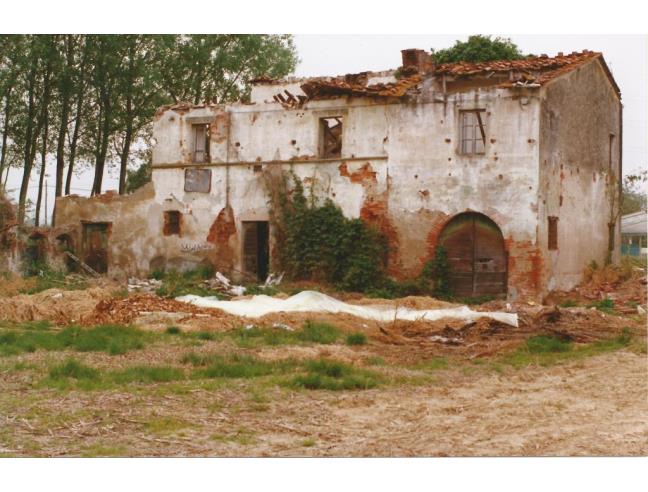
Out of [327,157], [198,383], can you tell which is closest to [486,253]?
[327,157]

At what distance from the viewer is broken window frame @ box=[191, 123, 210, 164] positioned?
93.9ft

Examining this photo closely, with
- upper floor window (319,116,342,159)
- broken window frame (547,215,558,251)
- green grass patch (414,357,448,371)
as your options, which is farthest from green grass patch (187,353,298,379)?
upper floor window (319,116,342,159)

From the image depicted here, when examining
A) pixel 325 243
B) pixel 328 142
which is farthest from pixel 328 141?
pixel 325 243

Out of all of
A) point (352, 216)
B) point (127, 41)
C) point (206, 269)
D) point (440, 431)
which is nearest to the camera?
point (440, 431)

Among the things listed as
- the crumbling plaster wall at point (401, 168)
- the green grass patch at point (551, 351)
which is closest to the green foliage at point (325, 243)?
the crumbling plaster wall at point (401, 168)

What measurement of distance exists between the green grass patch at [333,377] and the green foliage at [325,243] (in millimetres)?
11963

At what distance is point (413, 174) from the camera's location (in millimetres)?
24922

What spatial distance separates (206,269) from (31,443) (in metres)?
18.7

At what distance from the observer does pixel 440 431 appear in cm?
941

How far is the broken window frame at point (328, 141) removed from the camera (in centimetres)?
2649

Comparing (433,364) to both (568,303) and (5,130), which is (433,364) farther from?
(5,130)

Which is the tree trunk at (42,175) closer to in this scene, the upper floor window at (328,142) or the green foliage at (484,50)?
the upper floor window at (328,142)

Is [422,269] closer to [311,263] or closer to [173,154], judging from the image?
[311,263]

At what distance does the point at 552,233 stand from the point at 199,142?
1178cm
